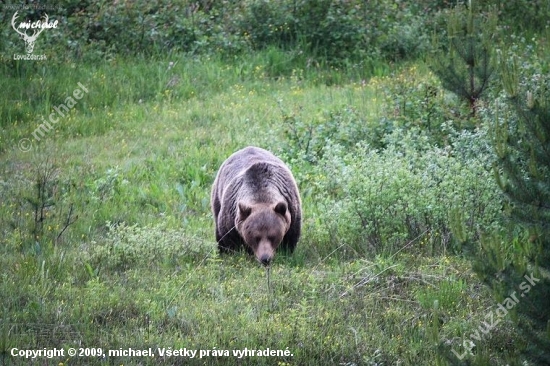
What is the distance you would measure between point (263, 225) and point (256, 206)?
237 mm

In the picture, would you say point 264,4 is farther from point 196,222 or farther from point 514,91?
point 514,91

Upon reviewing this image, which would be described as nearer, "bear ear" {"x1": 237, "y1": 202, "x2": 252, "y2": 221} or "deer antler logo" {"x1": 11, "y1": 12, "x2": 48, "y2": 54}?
"bear ear" {"x1": 237, "y1": 202, "x2": 252, "y2": 221}

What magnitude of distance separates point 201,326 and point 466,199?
3.13 meters

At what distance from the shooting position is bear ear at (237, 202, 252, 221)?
26.6ft

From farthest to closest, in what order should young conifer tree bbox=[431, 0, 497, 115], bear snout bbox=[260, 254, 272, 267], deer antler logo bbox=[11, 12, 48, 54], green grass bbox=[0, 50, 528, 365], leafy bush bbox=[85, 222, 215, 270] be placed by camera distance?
deer antler logo bbox=[11, 12, 48, 54]
young conifer tree bbox=[431, 0, 497, 115]
leafy bush bbox=[85, 222, 215, 270]
bear snout bbox=[260, 254, 272, 267]
green grass bbox=[0, 50, 528, 365]

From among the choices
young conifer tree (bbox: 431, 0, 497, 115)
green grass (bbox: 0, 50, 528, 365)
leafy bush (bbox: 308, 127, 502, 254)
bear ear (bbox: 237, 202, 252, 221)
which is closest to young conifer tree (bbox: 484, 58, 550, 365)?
green grass (bbox: 0, 50, 528, 365)

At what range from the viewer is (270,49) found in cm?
1545

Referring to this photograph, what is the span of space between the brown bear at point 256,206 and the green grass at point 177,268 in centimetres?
22

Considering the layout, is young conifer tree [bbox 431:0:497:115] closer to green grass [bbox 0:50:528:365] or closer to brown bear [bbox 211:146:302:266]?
green grass [bbox 0:50:528:365]

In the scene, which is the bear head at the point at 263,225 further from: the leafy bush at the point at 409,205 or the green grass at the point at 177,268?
the leafy bush at the point at 409,205

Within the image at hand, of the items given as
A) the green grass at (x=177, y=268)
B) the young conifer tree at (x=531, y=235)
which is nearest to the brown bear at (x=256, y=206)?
the green grass at (x=177, y=268)

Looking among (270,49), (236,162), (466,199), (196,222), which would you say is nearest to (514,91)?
(466,199)

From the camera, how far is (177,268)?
8281 millimetres

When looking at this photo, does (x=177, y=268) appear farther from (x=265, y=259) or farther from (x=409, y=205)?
(x=409, y=205)
